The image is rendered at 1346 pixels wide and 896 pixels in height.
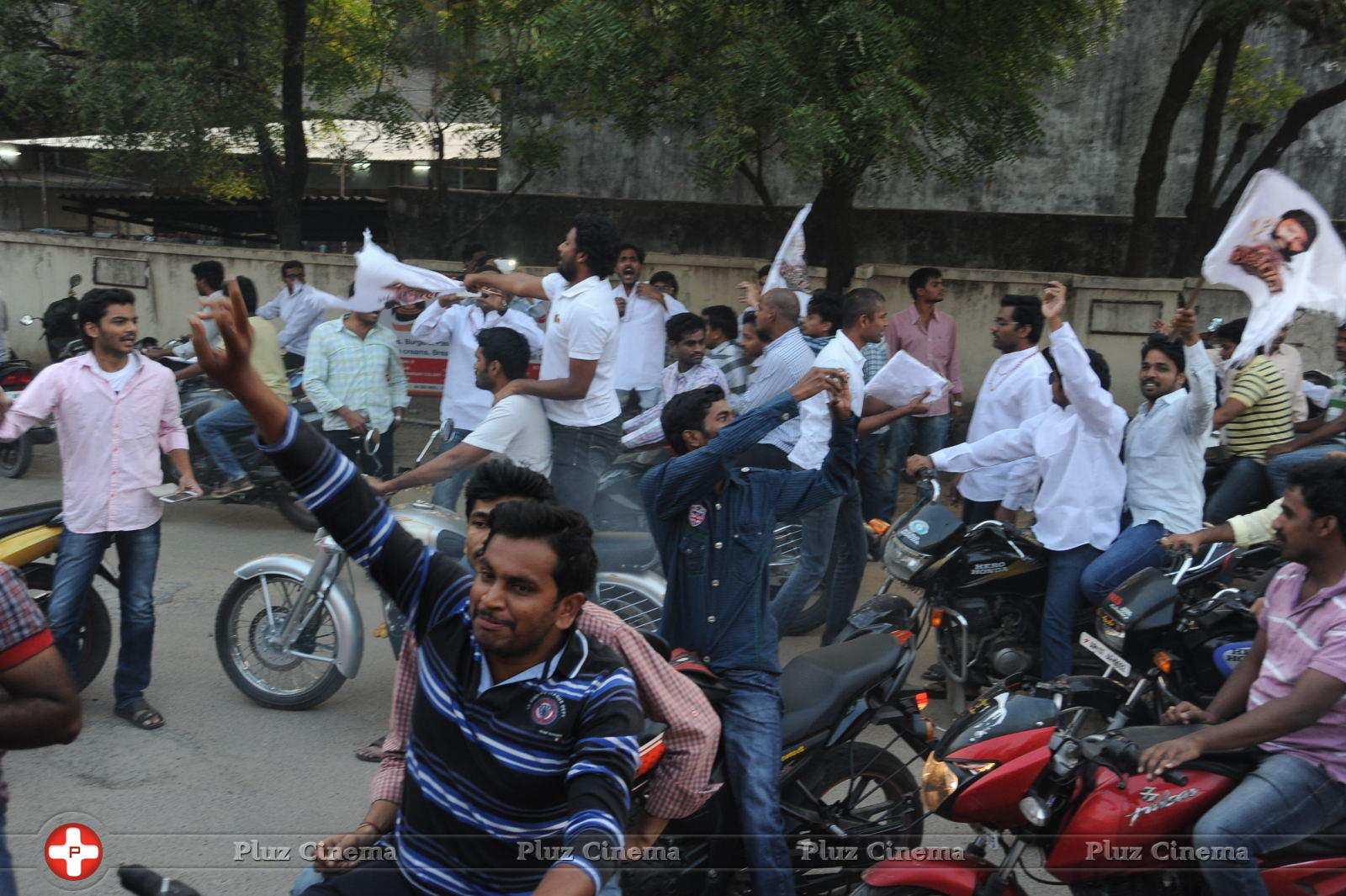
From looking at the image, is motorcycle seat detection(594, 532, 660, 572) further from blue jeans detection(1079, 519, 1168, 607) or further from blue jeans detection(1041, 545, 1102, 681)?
blue jeans detection(1079, 519, 1168, 607)

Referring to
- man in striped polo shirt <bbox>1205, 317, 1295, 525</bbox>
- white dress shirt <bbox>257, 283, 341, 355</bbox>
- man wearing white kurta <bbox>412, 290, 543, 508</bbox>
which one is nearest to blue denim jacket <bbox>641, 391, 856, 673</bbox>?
man wearing white kurta <bbox>412, 290, 543, 508</bbox>

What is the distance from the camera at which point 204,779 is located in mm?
4738

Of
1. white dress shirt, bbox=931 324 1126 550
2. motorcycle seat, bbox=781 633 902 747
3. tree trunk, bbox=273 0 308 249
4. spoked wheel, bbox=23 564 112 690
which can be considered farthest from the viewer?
tree trunk, bbox=273 0 308 249

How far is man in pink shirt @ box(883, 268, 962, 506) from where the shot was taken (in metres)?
8.29

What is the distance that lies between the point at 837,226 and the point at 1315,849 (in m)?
7.62

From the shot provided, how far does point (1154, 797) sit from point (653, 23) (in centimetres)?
650

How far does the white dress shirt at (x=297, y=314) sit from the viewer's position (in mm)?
10398

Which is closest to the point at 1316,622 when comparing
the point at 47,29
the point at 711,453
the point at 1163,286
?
the point at 711,453

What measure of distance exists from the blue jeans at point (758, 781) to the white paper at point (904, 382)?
298 cm

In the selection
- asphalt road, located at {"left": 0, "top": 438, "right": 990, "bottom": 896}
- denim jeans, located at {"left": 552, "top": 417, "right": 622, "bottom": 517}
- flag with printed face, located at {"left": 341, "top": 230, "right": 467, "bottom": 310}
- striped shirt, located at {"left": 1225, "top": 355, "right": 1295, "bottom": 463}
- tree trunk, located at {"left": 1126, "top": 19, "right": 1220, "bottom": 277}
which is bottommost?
asphalt road, located at {"left": 0, "top": 438, "right": 990, "bottom": 896}

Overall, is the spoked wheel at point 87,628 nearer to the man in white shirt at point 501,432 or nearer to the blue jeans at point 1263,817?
the man in white shirt at point 501,432

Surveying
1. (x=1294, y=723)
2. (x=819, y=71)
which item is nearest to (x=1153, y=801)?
(x=1294, y=723)

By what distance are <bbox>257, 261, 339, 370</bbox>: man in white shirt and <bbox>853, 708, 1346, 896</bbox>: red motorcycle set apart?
815cm

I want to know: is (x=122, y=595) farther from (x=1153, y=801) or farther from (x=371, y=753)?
(x=1153, y=801)
